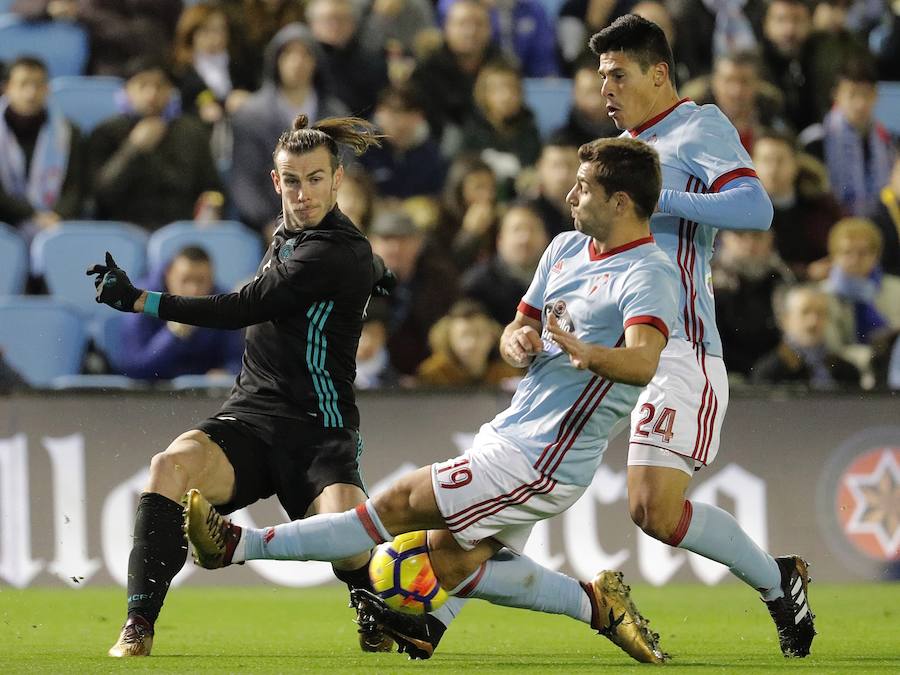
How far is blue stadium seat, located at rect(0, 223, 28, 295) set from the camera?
10.4m

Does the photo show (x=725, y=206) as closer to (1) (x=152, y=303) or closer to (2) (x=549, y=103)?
(1) (x=152, y=303)

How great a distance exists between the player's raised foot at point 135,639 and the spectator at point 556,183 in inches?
227

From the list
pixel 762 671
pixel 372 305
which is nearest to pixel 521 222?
pixel 372 305

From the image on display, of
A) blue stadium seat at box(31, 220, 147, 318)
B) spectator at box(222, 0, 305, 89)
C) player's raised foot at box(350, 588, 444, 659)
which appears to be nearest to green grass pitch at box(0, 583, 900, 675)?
player's raised foot at box(350, 588, 444, 659)

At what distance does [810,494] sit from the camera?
9.09 metres

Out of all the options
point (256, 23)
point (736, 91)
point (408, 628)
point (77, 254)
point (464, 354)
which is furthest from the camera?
point (256, 23)

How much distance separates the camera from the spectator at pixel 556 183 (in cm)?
1087

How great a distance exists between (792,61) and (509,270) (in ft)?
12.6

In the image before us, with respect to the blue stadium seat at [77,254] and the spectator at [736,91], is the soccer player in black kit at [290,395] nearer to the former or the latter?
the blue stadium seat at [77,254]

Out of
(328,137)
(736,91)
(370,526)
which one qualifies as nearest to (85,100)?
(736,91)

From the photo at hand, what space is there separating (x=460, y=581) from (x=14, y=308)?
212 inches

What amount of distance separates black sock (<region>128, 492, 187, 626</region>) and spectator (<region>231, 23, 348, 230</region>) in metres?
5.66

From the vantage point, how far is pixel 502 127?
11.9 m

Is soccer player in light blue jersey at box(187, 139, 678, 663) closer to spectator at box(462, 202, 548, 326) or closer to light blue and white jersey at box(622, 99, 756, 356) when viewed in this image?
light blue and white jersey at box(622, 99, 756, 356)
